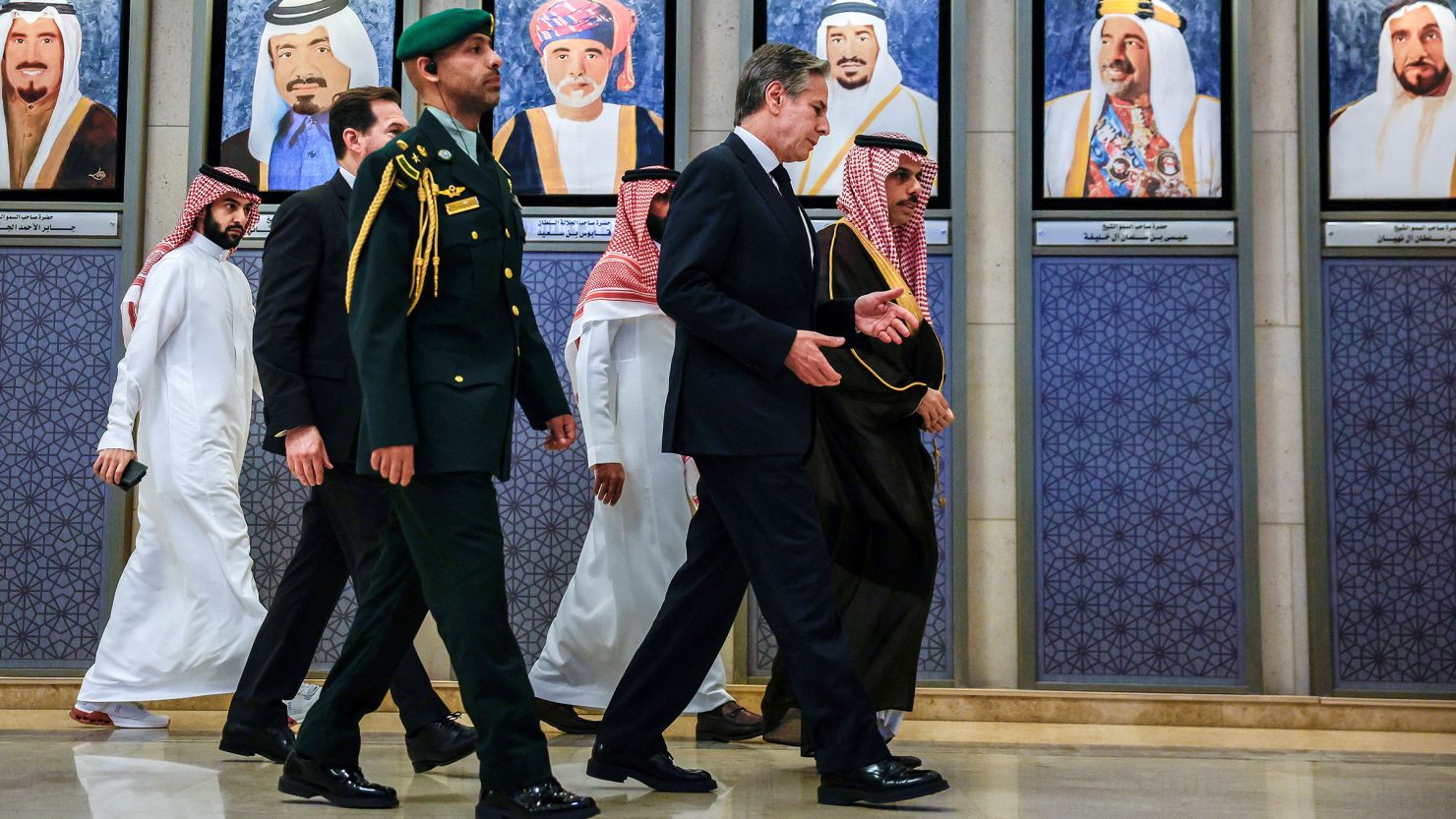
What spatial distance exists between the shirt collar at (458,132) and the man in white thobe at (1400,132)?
332cm

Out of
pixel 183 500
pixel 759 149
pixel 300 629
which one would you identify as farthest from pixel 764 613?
pixel 183 500

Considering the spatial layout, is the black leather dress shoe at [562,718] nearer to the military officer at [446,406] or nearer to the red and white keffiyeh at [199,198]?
the military officer at [446,406]

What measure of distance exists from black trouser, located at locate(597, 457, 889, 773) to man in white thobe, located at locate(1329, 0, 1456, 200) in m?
3.02

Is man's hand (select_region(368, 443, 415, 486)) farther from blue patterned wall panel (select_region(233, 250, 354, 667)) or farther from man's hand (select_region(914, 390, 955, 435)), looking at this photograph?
blue patterned wall panel (select_region(233, 250, 354, 667))

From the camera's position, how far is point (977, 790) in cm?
292

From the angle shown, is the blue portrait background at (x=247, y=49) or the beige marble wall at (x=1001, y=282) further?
the blue portrait background at (x=247, y=49)

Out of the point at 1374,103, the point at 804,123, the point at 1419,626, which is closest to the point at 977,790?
the point at 804,123

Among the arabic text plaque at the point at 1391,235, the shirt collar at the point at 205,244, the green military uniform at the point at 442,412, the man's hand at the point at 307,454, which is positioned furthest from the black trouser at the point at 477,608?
the arabic text plaque at the point at 1391,235

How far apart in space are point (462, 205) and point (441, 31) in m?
0.35

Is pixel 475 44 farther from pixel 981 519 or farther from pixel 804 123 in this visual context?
pixel 981 519

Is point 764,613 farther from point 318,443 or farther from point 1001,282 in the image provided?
point 1001,282

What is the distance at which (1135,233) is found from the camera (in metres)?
4.76

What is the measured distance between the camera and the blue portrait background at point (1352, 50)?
15.7ft

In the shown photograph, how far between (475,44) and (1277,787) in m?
2.36
